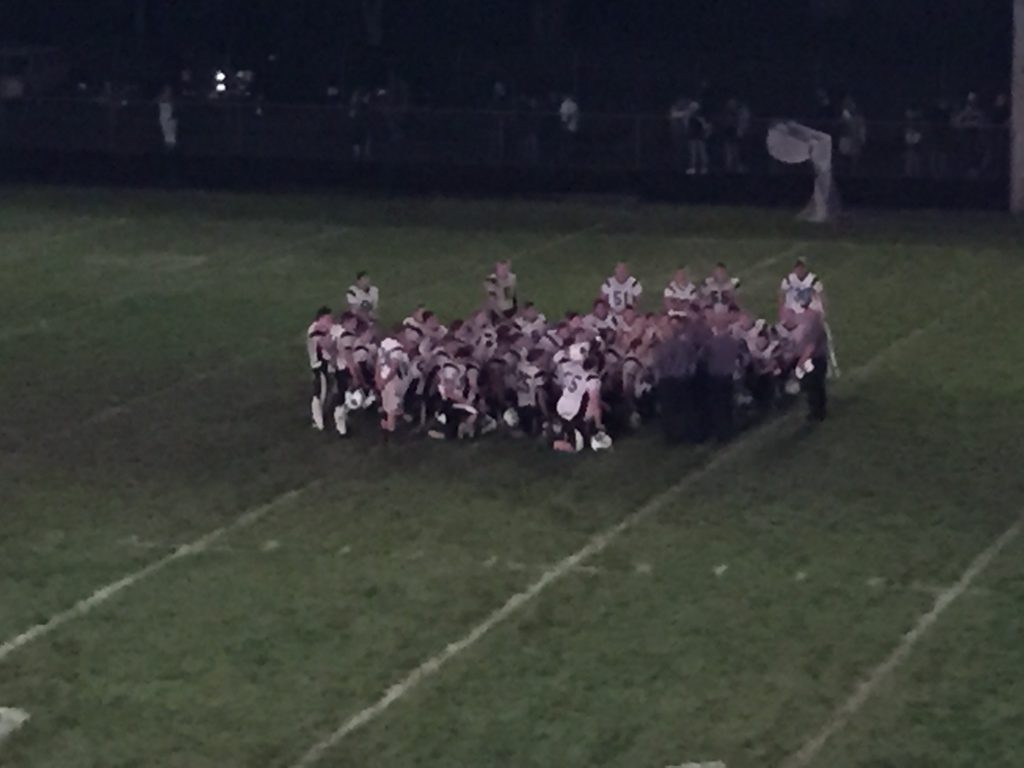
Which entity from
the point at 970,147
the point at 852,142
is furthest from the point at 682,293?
the point at 852,142

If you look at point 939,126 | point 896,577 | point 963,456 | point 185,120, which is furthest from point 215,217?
point 896,577

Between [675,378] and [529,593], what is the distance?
373 cm

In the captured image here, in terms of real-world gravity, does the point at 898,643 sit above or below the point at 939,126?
below

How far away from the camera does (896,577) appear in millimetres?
13430

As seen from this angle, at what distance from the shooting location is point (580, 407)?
54.1 feet

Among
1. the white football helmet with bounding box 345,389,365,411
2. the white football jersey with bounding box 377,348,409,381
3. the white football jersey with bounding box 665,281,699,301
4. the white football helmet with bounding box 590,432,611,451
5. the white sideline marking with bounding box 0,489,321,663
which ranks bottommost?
the white sideline marking with bounding box 0,489,321,663

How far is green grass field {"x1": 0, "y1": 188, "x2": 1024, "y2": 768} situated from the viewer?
11086 mm

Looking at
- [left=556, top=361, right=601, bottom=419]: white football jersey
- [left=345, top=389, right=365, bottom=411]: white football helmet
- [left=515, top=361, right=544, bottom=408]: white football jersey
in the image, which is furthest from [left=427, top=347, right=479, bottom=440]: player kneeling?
[left=556, top=361, right=601, bottom=419]: white football jersey

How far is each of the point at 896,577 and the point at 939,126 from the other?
18.0 metres

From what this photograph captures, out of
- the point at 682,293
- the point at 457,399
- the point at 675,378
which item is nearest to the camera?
the point at 675,378

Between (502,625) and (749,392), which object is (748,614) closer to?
(502,625)

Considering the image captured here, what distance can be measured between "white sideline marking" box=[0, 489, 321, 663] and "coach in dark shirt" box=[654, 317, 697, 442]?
2.80 metres

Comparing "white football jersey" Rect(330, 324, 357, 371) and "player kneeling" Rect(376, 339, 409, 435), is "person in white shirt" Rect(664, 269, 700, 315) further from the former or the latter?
"white football jersey" Rect(330, 324, 357, 371)

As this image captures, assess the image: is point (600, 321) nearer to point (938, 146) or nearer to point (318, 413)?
point (318, 413)
